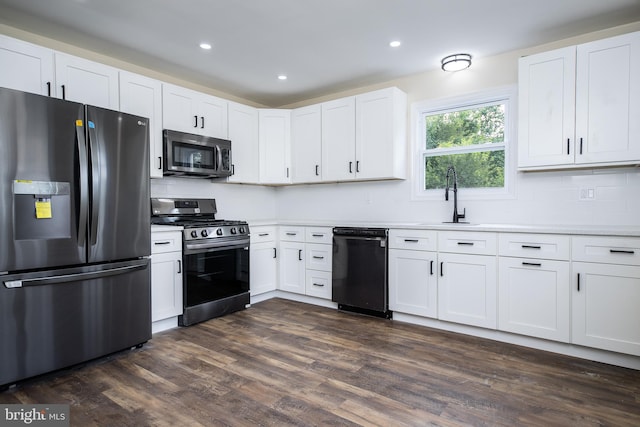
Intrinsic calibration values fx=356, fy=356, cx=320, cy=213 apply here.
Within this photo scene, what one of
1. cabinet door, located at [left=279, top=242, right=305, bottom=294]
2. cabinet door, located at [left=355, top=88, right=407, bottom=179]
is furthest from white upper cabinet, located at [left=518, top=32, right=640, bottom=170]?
cabinet door, located at [left=279, top=242, right=305, bottom=294]

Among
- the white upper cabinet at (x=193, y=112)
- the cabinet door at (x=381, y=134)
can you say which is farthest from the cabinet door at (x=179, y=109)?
the cabinet door at (x=381, y=134)

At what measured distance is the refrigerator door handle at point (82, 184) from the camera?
2416 millimetres

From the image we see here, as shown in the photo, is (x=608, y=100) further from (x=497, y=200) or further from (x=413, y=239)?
(x=413, y=239)

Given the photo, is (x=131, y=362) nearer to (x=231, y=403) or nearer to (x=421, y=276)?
(x=231, y=403)

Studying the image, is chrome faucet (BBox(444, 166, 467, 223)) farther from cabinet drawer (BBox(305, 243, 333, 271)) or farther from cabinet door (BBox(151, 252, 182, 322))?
cabinet door (BBox(151, 252, 182, 322))

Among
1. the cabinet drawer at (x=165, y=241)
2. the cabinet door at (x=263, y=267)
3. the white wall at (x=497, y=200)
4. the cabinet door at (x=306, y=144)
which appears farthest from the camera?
the cabinet door at (x=306, y=144)

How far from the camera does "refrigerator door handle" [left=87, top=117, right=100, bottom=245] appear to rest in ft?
8.12

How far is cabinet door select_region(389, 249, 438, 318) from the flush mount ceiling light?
182cm

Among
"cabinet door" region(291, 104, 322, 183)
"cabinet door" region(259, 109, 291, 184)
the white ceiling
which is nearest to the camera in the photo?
the white ceiling

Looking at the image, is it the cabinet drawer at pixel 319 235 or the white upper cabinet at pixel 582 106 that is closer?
the white upper cabinet at pixel 582 106

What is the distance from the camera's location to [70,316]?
238 cm

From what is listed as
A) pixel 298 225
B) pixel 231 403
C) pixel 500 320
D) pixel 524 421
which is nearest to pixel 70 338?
pixel 231 403

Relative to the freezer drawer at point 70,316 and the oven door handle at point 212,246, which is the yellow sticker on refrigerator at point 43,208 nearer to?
the freezer drawer at point 70,316

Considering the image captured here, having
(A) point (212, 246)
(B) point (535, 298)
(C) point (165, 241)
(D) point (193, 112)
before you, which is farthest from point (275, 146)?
(B) point (535, 298)
